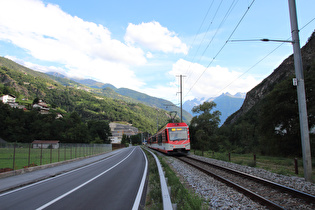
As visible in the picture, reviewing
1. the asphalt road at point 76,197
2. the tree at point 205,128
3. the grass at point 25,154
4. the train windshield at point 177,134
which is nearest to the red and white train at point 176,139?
the train windshield at point 177,134

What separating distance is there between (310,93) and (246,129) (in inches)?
1613

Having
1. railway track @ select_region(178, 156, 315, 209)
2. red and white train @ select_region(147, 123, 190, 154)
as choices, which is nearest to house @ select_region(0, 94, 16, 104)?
red and white train @ select_region(147, 123, 190, 154)

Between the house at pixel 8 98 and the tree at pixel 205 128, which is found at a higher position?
the house at pixel 8 98

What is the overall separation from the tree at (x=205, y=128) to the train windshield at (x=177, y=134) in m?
35.0

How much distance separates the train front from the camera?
2598 centimetres

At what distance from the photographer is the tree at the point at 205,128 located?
61156mm

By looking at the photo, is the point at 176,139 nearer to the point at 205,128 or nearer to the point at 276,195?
the point at 276,195

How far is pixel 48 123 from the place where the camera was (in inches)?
4294

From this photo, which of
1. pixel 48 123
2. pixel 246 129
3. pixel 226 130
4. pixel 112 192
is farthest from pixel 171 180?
pixel 48 123

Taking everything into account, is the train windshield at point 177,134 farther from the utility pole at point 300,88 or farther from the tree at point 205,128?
the tree at point 205,128

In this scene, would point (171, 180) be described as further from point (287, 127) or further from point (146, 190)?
point (287, 127)

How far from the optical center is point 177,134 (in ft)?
86.3

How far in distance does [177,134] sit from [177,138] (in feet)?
1.59

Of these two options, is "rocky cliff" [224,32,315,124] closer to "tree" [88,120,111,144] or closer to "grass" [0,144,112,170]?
"grass" [0,144,112,170]
